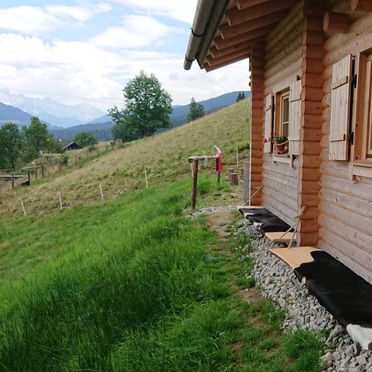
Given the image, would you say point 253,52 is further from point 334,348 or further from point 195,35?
point 334,348

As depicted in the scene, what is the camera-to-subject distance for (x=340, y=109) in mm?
4344

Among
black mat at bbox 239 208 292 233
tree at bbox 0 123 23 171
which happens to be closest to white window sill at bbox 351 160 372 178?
black mat at bbox 239 208 292 233

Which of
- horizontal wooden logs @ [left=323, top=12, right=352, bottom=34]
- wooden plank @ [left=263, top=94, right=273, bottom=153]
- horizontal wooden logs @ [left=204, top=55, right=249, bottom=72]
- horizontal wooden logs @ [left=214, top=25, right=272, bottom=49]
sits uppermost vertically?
horizontal wooden logs @ [left=214, top=25, right=272, bottom=49]

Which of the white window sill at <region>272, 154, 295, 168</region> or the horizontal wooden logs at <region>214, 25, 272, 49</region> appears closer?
the white window sill at <region>272, 154, 295, 168</region>

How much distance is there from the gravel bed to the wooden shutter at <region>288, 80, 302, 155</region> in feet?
5.26

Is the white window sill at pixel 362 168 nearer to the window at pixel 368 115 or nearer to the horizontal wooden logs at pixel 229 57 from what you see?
the window at pixel 368 115

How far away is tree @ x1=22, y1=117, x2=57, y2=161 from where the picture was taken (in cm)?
6047

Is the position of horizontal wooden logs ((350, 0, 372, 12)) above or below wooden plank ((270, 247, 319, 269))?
above

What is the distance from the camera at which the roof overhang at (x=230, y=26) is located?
4.58m

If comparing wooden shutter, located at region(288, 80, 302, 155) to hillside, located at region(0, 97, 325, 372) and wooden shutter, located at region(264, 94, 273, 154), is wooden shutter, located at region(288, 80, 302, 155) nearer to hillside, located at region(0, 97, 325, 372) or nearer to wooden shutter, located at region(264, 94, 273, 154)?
wooden shutter, located at region(264, 94, 273, 154)

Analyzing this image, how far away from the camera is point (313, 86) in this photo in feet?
16.4

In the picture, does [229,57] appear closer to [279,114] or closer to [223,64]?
[223,64]

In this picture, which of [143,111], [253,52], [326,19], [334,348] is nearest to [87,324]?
[334,348]

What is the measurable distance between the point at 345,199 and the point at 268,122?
3.34 metres
